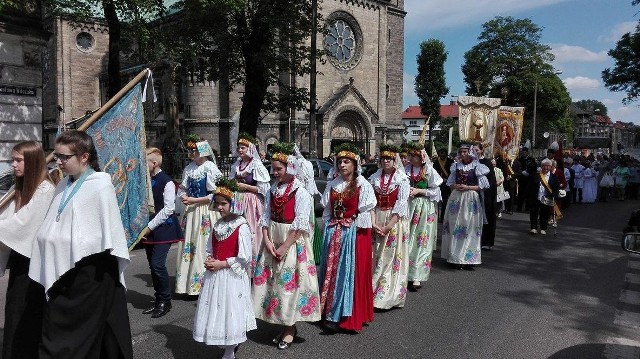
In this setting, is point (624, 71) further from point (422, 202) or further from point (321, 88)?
point (422, 202)

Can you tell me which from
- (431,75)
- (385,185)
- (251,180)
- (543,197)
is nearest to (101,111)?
(251,180)

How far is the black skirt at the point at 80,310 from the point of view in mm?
3262

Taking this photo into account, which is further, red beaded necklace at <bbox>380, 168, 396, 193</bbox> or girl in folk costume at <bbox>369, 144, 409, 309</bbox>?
red beaded necklace at <bbox>380, 168, 396, 193</bbox>

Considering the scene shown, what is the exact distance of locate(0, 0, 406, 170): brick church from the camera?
108ft

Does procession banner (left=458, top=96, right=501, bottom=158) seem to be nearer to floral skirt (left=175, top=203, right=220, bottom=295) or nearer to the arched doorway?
floral skirt (left=175, top=203, right=220, bottom=295)

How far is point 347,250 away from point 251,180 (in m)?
2.37

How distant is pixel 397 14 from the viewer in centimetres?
4219

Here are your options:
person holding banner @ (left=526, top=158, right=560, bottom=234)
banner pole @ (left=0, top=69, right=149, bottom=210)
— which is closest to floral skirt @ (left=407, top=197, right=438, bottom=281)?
banner pole @ (left=0, top=69, right=149, bottom=210)

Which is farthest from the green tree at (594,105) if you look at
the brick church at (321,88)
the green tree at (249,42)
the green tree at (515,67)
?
the green tree at (249,42)

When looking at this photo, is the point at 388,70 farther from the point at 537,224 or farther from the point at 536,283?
the point at 536,283

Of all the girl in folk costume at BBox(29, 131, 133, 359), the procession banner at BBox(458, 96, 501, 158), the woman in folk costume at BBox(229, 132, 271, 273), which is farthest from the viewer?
the procession banner at BBox(458, 96, 501, 158)

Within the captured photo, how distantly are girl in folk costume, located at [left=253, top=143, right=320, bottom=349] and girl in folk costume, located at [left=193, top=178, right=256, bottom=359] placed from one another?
0.43m

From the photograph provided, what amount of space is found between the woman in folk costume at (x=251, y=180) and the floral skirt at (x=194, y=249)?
Answer: 0.68m

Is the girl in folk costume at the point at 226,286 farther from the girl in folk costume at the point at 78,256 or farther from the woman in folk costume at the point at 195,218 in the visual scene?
the woman in folk costume at the point at 195,218
